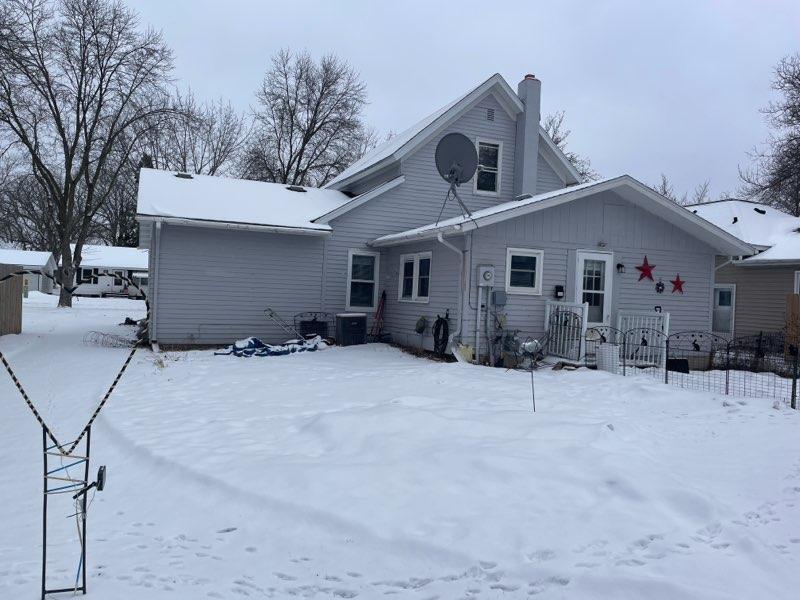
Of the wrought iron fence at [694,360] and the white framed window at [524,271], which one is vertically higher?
the white framed window at [524,271]

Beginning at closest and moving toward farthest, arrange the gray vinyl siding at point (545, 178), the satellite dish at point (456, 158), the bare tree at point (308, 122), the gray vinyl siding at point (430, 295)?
1. the gray vinyl siding at point (430, 295)
2. the satellite dish at point (456, 158)
3. the gray vinyl siding at point (545, 178)
4. the bare tree at point (308, 122)

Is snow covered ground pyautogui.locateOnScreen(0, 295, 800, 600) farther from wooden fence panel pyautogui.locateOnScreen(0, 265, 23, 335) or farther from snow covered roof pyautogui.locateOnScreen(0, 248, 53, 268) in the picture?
snow covered roof pyautogui.locateOnScreen(0, 248, 53, 268)

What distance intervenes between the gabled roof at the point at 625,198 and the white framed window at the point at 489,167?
10.8 ft

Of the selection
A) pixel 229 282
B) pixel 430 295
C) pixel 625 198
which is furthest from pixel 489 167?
pixel 229 282

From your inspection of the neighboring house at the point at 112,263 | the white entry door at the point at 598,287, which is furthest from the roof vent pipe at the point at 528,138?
the neighboring house at the point at 112,263

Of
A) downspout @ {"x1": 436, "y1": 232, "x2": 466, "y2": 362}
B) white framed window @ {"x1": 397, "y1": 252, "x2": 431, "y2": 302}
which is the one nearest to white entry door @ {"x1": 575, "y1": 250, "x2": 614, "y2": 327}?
downspout @ {"x1": 436, "y1": 232, "x2": 466, "y2": 362}

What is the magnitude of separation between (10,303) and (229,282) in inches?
259

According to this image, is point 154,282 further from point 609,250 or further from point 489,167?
point 609,250

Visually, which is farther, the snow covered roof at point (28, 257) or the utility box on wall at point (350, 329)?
the snow covered roof at point (28, 257)

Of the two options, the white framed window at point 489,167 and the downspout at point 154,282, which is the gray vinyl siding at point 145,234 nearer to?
the downspout at point 154,282

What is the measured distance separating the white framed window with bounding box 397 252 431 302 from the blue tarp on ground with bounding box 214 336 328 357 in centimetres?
234

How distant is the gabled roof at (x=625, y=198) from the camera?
11352 millimetres

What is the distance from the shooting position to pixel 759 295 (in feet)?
56.3

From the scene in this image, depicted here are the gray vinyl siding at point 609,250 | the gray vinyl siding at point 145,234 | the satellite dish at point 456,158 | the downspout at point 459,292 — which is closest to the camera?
the downspout at point 459,292
